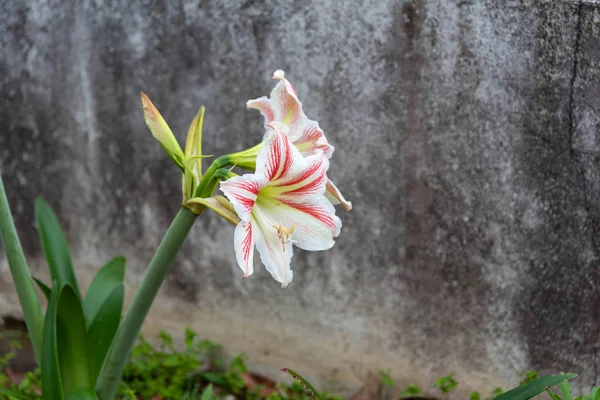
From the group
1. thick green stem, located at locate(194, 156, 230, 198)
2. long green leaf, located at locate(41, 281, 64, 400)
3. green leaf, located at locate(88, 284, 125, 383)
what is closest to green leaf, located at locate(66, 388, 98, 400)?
long green leaf, located at locate(41, 281, 64, 400)

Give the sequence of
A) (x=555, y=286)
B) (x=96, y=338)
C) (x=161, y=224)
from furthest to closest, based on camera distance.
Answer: (x=161, y=224)
(x=555, y=286)
(x=96, y=338)

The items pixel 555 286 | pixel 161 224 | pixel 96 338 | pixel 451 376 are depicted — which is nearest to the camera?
pixel 96 338

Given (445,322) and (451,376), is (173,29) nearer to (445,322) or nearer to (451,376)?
(445,322)

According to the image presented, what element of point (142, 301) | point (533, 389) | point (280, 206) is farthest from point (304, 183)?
point (533, 389)

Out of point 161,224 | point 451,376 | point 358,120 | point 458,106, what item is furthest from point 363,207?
point 161,224

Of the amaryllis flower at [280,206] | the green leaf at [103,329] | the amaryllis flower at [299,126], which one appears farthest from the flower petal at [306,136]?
the green leaf at [103,329]

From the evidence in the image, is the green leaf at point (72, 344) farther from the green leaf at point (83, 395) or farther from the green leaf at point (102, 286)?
the green leaf at point (102, 286)

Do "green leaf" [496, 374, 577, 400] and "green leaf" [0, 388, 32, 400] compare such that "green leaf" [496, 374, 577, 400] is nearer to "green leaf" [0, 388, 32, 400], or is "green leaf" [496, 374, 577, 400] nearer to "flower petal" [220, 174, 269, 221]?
"flower petal" [220, 174, 269, 221]
